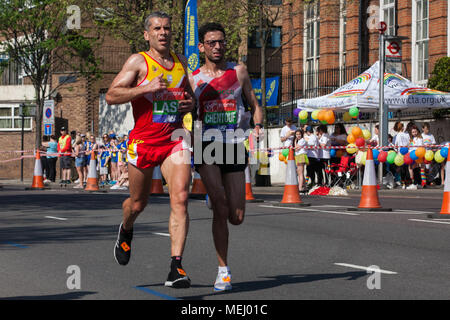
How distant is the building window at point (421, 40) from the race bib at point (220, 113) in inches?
998

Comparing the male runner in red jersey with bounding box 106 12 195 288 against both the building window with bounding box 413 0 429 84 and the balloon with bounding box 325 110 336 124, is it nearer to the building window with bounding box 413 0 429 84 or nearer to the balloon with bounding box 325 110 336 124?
the balloon with bounding box 325 110 336 124

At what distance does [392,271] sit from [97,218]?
6.89 metres

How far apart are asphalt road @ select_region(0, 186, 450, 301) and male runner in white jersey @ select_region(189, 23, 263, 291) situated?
24.6 inches

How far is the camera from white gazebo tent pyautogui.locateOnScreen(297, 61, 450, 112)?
2269 cm

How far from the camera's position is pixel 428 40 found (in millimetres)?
31094

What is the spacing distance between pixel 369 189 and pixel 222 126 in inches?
324

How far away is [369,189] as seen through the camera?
14.9 m

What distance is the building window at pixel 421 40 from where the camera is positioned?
31562mm

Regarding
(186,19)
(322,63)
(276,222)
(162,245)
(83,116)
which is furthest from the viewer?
(83,116)

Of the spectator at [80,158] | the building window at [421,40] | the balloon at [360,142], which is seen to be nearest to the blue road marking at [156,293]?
the balloon at [360,142]

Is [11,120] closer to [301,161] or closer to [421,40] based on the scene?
[421,40]
